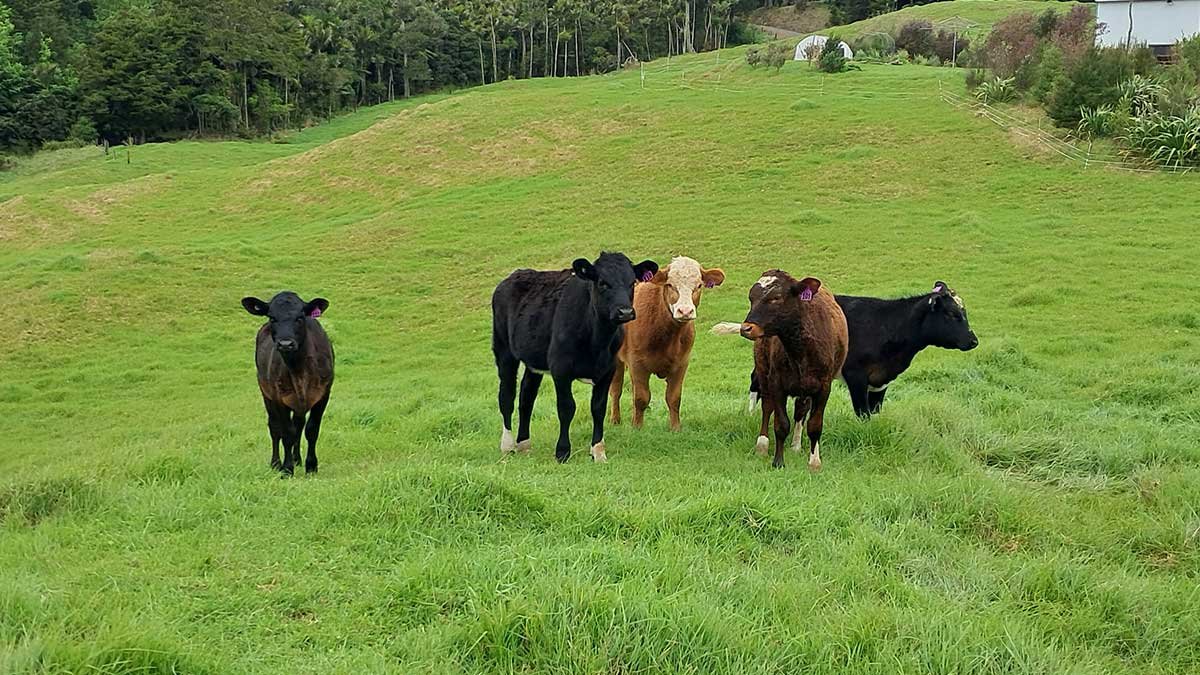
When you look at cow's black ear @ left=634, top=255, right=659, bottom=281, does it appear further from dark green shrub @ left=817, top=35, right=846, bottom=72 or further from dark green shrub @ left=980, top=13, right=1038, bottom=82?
dark green shrub @ left=817, top=35, right=846, bottom=72

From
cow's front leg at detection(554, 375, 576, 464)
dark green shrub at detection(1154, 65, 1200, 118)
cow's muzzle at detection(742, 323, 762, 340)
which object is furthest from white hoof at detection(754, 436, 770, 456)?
dark green shrub at detection(1154, 65, 1200, 118)

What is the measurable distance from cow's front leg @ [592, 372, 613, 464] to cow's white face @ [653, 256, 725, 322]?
0.91 meters

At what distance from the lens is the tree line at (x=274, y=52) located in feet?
189

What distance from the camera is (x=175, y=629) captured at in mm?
4051

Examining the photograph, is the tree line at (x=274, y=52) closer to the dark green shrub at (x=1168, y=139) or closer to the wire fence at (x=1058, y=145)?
the wire fence at (x=1058, y=145)

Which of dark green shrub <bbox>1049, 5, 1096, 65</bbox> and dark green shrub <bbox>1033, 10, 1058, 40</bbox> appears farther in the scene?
dark green shrub <bbox>1033, 10, 1058, 40</bbox>

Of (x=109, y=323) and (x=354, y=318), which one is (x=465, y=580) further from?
(x=109, y=323)

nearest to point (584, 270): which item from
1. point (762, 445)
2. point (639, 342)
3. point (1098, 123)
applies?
point (639, 342)

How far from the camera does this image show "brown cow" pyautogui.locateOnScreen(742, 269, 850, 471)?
768 cm

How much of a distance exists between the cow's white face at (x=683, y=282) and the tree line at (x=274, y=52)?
5761 centimetres

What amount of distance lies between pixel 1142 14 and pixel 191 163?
43840mm

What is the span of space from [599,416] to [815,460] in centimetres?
189

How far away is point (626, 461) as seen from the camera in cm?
796

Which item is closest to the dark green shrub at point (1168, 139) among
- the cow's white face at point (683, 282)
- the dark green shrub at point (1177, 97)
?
the dark green shrub at point (1177, 97)
